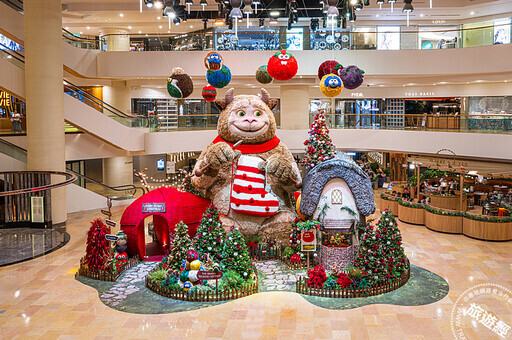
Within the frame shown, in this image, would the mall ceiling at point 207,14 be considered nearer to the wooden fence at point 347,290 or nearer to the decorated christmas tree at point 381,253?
the decorated christmas tree at point 381,253

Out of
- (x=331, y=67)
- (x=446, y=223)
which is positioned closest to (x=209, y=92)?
(x=331, y=67)

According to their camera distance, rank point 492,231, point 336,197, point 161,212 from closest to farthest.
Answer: point 336,197
point 161,212
point 492,231

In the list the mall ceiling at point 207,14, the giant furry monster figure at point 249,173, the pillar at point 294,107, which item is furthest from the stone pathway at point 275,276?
the mall ceiling at point 207,14

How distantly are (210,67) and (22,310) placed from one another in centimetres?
612

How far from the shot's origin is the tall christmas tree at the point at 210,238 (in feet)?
34.6

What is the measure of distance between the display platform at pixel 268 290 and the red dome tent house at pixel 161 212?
59 centimetres

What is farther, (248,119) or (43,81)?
(43,81)

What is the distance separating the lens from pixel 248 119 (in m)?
11.9

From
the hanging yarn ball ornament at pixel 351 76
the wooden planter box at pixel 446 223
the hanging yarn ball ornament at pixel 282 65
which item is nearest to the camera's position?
the hanging yarn ball ornament at pixel 282 65

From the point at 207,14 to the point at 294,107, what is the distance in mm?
5119

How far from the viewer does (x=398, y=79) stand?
21.7 m

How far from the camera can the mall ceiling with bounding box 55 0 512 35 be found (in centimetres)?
2131

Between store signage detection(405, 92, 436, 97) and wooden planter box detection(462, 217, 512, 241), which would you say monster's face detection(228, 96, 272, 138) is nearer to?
wooden planter box detection(462, 217, 512, 241)

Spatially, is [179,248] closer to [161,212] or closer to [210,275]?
[210,275]
